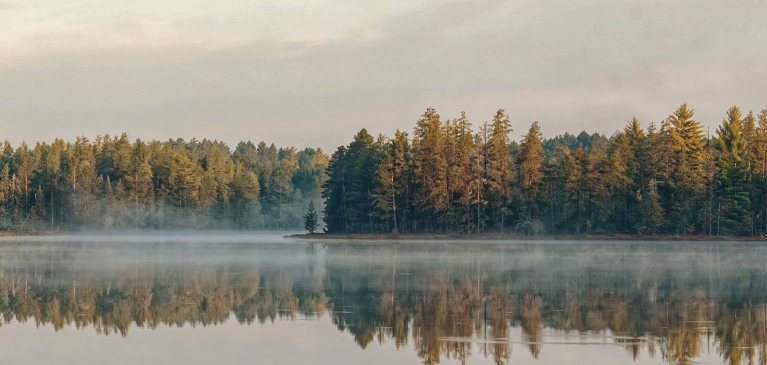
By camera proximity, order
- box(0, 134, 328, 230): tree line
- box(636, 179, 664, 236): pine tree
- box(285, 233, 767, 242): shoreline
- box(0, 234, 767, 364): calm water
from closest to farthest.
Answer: box(0, 234, 767, 364): calm water < box(285, 233, 767, 242): shoreline < box(636, 179, 664, 236): pine tree < box(0, 134, 328, 230): tree line

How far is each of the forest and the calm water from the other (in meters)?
59.2

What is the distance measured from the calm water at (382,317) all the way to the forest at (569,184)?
59.2 metres

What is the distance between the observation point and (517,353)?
14266 mm

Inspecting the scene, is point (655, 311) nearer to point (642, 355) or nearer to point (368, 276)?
point (642, 355)

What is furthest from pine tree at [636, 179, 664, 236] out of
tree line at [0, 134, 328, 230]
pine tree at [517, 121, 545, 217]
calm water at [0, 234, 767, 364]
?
tree line at [0, 134, 328, 230]

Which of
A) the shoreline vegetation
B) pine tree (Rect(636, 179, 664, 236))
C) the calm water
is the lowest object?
the shoreline vegetation

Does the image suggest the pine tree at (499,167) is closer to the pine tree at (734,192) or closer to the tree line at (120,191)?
the pine tree at (734,192)

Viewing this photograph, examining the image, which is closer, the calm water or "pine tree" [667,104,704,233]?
the calm water

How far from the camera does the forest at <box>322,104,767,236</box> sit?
87.1 meters

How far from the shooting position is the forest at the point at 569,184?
87125 mm

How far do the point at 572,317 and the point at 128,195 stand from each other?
121026 mm

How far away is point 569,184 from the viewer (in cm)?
9150

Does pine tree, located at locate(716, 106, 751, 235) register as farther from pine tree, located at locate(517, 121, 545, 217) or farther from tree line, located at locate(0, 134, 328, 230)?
tree line, located at locate(0, 134, 328, 230)

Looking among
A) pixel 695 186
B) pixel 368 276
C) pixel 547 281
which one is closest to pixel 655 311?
pixel 547 281
